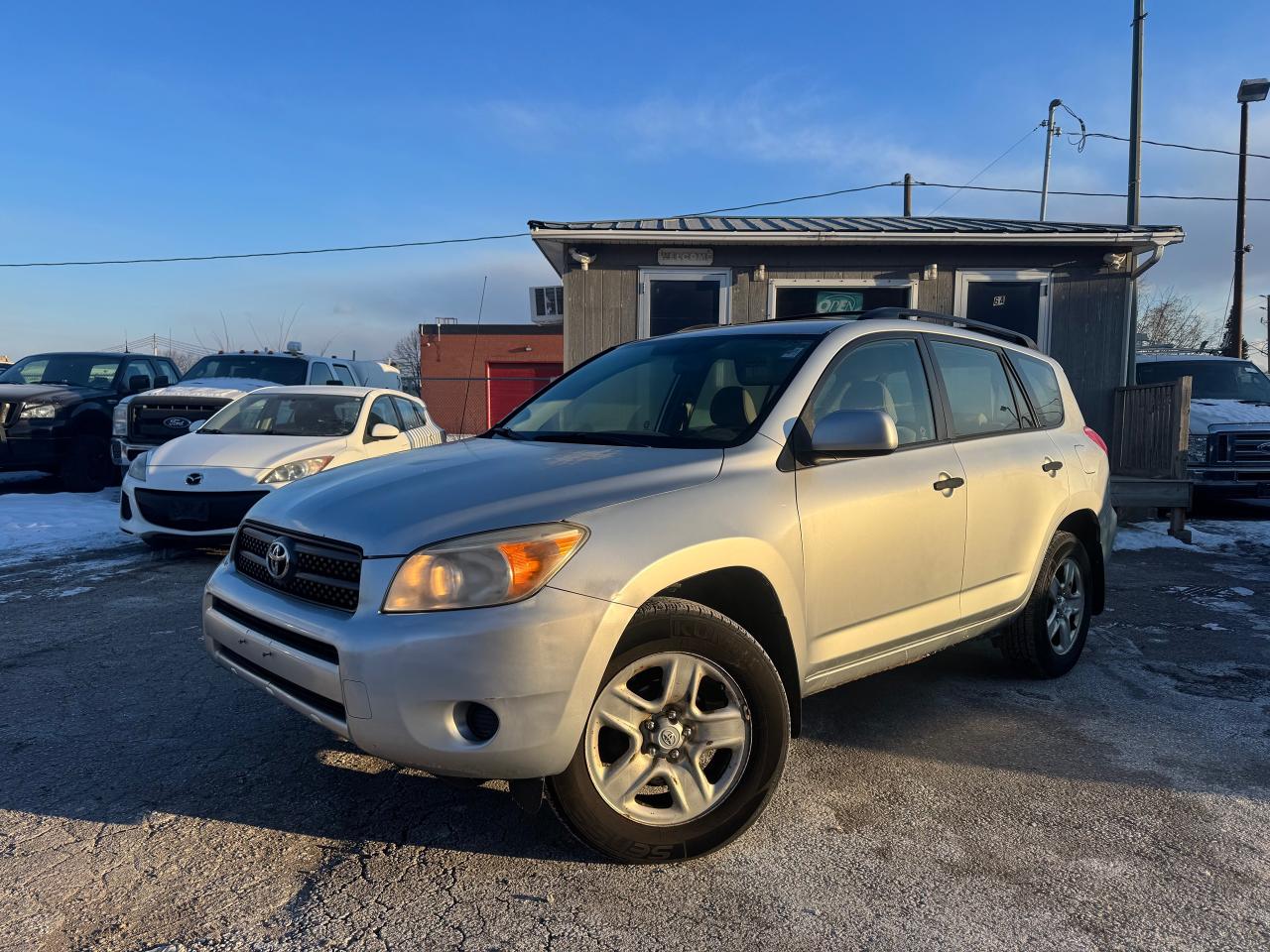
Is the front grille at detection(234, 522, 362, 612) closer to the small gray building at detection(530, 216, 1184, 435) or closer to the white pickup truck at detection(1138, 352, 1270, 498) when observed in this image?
the small gray building at detection(530, 216, 1184, 435)

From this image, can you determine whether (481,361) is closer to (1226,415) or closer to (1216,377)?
(1216,377)

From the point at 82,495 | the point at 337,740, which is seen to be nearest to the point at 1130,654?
the point at 337,740

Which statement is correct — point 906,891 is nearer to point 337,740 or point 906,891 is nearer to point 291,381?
point 337,740

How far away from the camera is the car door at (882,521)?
3.00 metres

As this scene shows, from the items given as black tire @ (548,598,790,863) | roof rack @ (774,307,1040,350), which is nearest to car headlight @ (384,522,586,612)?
black tire @ (548,598,790,863)

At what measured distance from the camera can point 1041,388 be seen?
457cm

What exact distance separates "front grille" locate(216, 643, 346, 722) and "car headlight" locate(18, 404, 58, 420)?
9.13 meters

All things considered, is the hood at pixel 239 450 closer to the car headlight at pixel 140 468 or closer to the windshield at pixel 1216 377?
the car headlight at pixel 140 468

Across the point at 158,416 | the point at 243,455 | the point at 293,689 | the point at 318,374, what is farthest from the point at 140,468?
the point at 293,689

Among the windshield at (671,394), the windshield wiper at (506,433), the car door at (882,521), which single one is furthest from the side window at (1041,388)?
the windshield wiper at (506,433)

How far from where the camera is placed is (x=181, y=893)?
96.0 inches

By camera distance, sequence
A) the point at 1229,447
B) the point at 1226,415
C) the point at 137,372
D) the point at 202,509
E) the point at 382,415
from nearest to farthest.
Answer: the point at 202,509 → the point at 382,415 → the point at 1229,447 → the point at 1226,415 → the point at 137,372

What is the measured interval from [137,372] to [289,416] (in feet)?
18.2

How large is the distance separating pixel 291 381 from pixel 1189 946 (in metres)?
11.2
